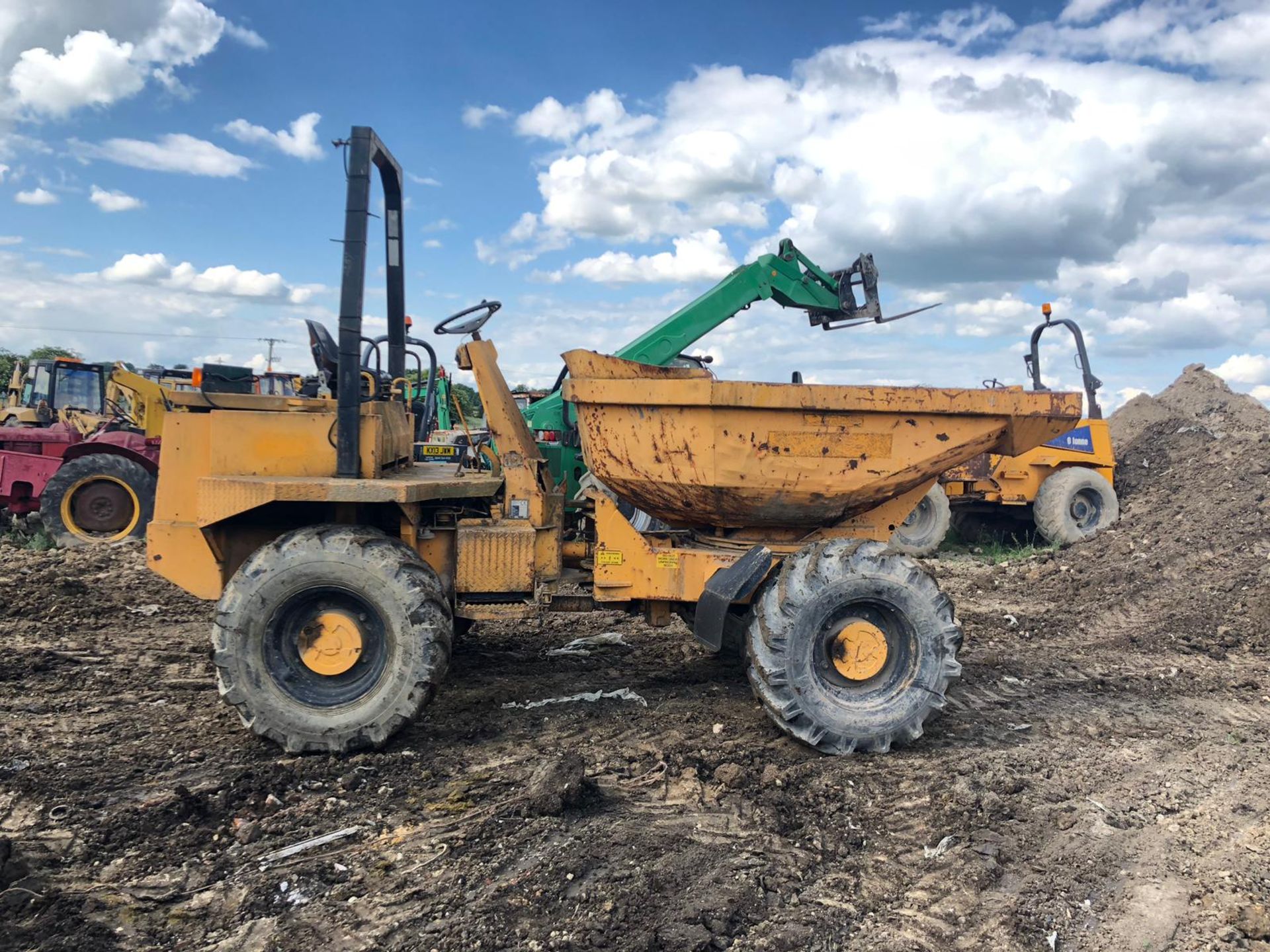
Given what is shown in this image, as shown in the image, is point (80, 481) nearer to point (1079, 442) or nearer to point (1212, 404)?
point (1079, 442)

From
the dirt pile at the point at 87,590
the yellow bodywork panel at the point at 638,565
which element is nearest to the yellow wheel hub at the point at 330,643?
the yellow bodywork panel at the point at 638,565

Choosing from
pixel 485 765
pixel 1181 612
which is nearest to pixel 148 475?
pixel 485 765

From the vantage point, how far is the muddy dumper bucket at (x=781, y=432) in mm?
4105

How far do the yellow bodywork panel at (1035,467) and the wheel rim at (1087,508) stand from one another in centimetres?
35

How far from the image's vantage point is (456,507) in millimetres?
4547

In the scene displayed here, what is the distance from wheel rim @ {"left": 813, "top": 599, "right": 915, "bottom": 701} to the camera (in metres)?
4.16

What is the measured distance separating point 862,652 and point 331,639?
249 centimetres

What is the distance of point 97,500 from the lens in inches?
376

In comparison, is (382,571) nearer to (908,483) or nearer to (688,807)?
(688,807)

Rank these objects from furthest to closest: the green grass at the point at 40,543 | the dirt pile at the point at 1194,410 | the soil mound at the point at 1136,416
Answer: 1. the soil mound at the point at 1136,416
2. the dirt pile at the point at 1194,410
3. the green grass at the point at 40,543

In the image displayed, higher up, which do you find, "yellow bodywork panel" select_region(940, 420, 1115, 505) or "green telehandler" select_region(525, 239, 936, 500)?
"green telehandler" select_region(525, 239, 936, 500)

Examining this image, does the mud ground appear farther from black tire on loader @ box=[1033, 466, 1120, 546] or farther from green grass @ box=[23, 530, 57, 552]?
black tire on loader @ box=[1033, 466, 1120, 546]

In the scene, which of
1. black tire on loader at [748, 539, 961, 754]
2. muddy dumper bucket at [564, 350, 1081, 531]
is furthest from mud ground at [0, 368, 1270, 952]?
muddy dumper bucket at [564, 350, 1081, 531]

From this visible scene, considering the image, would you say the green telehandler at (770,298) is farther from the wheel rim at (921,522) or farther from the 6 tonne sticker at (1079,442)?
the 6 tonne sticker at (1079,442)
